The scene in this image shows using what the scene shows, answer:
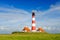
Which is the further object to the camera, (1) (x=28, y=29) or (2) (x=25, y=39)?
(1) (x=28, y=29)

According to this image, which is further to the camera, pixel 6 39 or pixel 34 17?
pixel 34 17

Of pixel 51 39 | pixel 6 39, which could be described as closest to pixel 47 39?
pixel 51 39

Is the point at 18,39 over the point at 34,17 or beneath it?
beneath

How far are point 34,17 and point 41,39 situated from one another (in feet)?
72.0

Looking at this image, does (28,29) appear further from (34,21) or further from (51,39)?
(51,39)

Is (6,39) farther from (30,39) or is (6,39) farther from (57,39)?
(57,39)

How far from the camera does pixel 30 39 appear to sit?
115 ft

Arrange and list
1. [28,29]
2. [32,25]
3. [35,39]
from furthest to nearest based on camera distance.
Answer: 1. [28,29]
2. [32,25]
3. [35,39]

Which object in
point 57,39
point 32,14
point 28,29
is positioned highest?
point 32,14

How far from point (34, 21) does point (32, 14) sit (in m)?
2.49

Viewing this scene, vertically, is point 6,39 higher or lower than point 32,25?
lower

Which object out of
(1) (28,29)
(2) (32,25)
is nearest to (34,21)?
(2) (32,25)

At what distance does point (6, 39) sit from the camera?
Result: 35.0 m

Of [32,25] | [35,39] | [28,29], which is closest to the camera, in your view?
[35,39]
